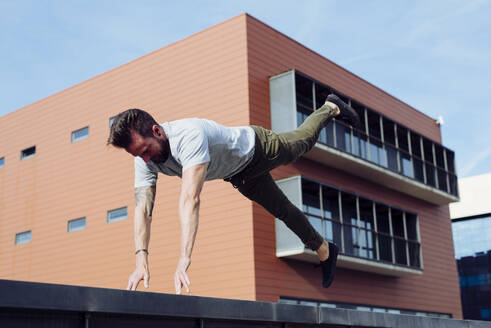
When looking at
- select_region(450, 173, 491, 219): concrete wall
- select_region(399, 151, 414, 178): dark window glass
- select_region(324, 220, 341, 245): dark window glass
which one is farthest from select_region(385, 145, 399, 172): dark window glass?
select_region(450, 173, 491, 219): concrete wall

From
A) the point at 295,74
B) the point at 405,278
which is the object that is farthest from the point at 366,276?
the point at 295,74

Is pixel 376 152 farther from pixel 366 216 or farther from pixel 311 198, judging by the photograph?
pixel 311 198

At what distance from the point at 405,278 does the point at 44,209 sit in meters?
11.5

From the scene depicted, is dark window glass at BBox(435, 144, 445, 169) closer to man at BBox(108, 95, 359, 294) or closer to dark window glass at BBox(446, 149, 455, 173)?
dark window glass at BBox(446, 149, 455, 173)

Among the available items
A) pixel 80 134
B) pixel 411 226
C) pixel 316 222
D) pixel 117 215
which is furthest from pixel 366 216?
pixel 80 134

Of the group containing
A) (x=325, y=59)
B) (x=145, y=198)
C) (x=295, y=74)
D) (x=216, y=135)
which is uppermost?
(x=325, y=59)

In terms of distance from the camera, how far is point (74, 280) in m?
18.7

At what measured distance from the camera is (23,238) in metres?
20.9

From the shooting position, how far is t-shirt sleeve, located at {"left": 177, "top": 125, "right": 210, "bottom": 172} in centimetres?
398

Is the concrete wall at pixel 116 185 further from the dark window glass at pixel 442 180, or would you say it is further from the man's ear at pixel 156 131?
the man's ear at pixel 156 131

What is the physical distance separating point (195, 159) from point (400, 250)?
1625 centimetres

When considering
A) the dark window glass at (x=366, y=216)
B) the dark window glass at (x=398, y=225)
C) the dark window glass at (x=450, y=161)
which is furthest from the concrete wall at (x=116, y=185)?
the dark window glass at (x=450, y=161)

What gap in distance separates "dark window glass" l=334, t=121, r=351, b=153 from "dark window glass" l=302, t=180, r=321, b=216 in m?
1.47

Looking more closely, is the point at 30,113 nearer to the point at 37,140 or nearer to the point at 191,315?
the point at 37,140
